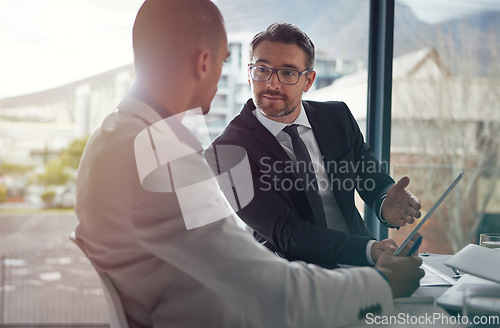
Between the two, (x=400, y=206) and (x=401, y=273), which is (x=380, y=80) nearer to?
(x=400, y=206)

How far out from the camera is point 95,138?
84 cm

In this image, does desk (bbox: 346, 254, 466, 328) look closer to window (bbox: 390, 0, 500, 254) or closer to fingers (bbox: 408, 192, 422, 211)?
fingers (bbox: 408, 192, 422, 211)

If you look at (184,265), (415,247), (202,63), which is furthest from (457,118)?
(184,265)

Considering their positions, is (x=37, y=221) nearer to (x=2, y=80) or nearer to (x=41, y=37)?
(x=2, y=80)

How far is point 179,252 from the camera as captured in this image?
764mm

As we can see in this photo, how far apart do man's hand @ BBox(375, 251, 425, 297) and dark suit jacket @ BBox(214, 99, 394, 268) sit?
573mm

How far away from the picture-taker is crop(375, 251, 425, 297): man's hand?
88 centimetres

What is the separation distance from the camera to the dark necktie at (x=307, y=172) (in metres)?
1.75

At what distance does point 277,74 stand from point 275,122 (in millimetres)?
221

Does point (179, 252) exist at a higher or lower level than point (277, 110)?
lower

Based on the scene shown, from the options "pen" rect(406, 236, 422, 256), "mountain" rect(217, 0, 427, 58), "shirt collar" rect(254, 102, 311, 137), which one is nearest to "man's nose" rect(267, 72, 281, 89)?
"shirt collar" rect(254, 102, 311, 137)

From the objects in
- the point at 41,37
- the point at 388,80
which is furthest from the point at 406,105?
the point at 41,37

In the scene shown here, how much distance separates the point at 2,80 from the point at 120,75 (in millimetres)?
910

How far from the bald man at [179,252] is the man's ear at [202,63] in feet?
0.47
